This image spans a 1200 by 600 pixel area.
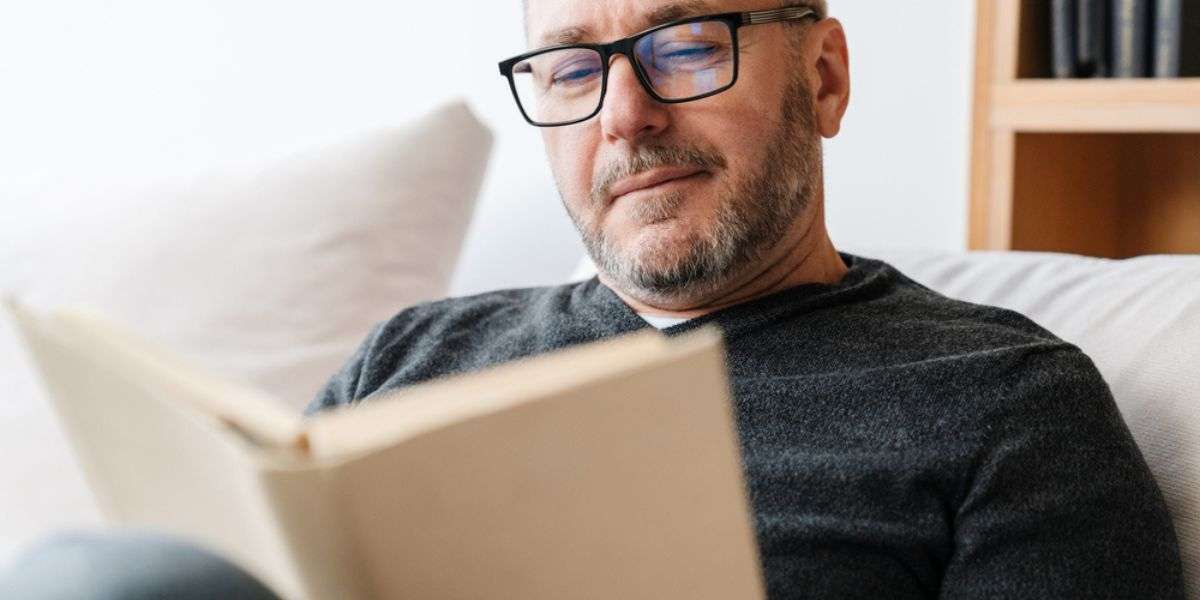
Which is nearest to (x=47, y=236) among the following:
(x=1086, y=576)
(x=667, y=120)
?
(x=667, y=120)

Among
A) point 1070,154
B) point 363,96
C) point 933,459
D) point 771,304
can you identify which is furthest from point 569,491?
point 363,96

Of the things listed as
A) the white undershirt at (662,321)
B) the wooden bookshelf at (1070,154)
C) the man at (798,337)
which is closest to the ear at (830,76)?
the man at (798,337)

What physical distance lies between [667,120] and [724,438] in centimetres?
60

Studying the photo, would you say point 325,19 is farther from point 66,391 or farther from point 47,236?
point 66,391

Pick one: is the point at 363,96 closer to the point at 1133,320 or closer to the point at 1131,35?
the point at 1131,35

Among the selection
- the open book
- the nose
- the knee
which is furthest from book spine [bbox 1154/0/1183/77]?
the knee

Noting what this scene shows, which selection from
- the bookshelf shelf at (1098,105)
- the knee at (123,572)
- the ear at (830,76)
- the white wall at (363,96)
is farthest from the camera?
the white wall at (363,96)

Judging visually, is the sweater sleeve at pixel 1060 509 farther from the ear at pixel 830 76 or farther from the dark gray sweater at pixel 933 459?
the ear at pixel 830 76

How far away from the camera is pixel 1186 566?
0.89 m

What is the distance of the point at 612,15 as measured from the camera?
1.05 metres

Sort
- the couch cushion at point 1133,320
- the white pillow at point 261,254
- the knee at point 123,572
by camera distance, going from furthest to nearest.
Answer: the white pillow at point 261,254
the couch cushion at point 1133,320
the knee at point 123,572

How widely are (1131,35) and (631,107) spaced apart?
631 millimetres

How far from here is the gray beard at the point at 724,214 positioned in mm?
1042

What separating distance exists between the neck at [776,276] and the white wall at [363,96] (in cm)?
50
